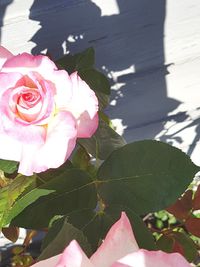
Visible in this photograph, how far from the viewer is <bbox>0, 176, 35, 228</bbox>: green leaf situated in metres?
0.69

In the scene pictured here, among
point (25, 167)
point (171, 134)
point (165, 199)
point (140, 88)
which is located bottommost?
point (171, 134)

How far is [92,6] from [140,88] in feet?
1.08

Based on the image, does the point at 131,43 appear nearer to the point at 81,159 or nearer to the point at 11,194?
the point at 81,159

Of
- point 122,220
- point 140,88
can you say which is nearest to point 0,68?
point 122,220

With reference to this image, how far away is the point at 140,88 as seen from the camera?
45.5 inches

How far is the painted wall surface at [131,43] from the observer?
0.85m

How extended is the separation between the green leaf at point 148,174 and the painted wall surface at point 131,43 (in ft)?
0.93

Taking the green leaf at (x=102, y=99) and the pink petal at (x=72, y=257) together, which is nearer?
the pink petal at (x=72, y=257)

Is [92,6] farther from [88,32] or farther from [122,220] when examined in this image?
[122,220]

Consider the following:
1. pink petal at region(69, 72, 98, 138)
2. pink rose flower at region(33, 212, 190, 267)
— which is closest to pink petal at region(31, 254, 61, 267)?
pink rose flower at region(33, 212, 190, 267)

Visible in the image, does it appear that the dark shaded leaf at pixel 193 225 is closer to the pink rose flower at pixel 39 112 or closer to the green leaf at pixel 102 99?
the green leaf at pixel 102 99

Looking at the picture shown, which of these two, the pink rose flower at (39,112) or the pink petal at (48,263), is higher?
the pink rose flower at (39,112)

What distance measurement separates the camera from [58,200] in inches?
27.7

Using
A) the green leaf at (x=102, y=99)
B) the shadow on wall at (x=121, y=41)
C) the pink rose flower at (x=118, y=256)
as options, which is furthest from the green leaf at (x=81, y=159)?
the pink rose flower at (x=118, y=256)
